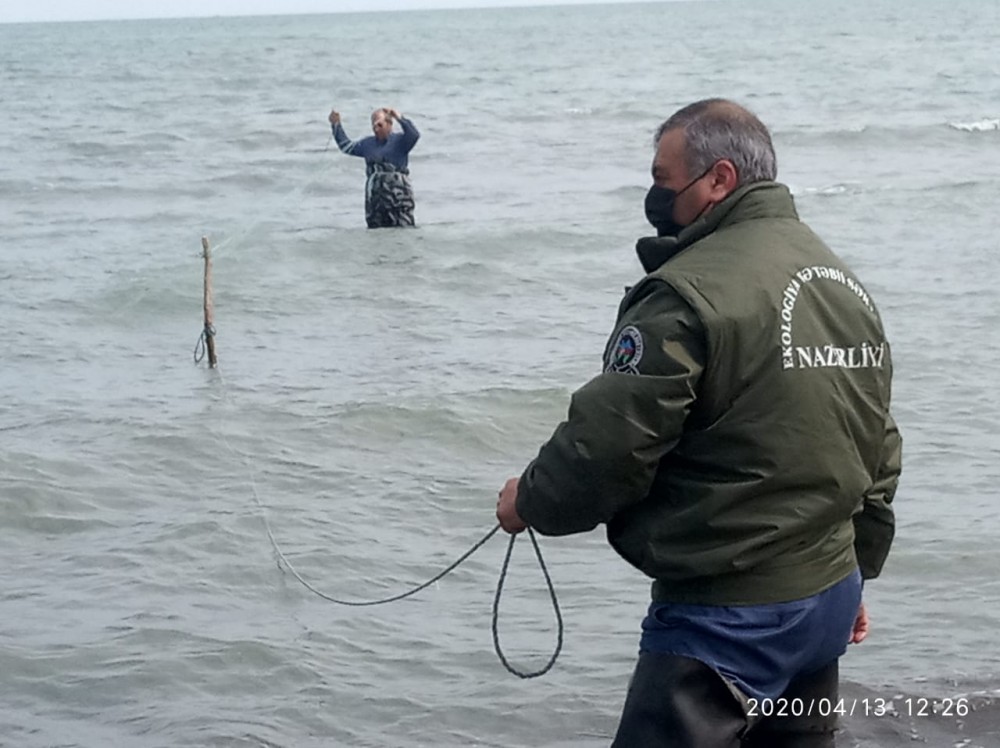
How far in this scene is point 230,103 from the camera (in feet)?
140

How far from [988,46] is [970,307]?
51891 millimetres

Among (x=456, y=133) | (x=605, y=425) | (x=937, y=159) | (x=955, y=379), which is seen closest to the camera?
(x=605, y=425)

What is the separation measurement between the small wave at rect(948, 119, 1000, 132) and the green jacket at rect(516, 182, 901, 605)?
27.7m

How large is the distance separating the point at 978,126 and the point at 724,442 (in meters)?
28.4

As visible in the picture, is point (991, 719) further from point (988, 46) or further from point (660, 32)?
point (660, 32)

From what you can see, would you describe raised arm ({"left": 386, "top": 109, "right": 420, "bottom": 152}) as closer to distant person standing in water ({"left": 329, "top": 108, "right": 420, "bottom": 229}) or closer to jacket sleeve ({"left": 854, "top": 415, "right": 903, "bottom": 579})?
distant person standing in water ({"left": 329, "top": 108, "right": 420, "bottom": 229})

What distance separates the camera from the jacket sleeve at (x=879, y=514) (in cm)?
333

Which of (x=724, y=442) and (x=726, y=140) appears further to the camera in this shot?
(x=726, y=140)

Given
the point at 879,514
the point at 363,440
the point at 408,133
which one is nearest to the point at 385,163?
the point at 408,133

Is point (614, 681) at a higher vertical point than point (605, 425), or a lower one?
lower

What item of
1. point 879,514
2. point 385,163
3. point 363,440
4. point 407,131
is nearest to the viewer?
point 879,514

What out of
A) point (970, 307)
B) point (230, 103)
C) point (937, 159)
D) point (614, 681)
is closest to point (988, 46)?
point (230, 103)

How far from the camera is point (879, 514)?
3381 millimetres

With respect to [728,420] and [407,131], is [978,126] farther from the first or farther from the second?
[728,420]
